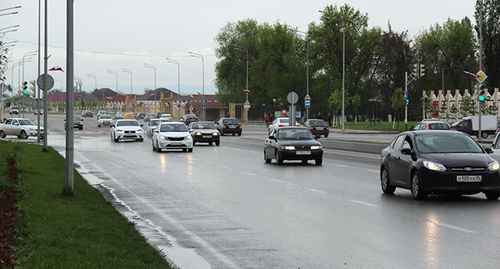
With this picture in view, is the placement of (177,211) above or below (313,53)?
below

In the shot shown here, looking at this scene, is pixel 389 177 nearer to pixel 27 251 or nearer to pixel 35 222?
pixel 35 222

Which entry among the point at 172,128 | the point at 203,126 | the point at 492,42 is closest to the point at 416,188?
the point at 172,128

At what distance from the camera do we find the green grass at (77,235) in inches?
332

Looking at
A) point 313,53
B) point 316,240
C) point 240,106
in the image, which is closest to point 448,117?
point 313,53

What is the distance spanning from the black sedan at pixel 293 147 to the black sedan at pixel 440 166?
1110cm

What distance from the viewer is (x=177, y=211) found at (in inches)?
579

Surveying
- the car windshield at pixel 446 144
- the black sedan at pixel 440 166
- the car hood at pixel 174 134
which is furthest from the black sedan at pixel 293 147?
the car windshield at pixel 446 144

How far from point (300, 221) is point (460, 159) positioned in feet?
14.2

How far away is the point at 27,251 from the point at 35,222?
267 centimetres

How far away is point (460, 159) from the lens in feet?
51.5

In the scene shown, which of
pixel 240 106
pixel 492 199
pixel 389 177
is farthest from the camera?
pixel 240 106

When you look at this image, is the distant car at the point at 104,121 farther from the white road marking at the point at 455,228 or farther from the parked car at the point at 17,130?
the white road marking at the point at 455,228

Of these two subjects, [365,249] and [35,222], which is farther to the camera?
[35,222]

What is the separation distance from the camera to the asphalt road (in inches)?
371
